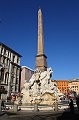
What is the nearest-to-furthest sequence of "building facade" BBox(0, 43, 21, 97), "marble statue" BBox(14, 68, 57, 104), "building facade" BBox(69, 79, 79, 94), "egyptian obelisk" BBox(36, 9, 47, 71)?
"marble statue" BBox(14, 68, 57, 104) < "egyptian obelisk" BBox(36, 9, 47, 71) < "building facade" BBox(0, 43, 21, 97) < "building facade" BBox(69, 79, 79, 94)

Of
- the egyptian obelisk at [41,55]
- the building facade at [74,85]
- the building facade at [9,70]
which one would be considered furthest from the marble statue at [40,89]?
the building facade at [74,85]

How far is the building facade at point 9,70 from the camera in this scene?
55.4 meters

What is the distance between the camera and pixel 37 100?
28625 mm

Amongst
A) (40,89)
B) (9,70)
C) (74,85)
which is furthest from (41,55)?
(74,85)

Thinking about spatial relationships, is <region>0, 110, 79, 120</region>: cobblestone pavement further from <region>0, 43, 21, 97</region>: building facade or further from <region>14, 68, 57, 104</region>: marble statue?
<region>0, 43, 21, 97</region>: building facade

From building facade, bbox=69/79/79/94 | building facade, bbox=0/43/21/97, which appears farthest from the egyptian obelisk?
building facade, bbox=69/79/79/94

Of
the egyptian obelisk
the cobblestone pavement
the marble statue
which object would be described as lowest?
the cobblestone pavement

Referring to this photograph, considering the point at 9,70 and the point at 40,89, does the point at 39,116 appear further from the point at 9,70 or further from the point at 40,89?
the point at 9,70

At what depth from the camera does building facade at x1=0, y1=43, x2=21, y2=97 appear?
182ft

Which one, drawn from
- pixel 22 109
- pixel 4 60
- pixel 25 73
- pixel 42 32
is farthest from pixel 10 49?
pixel 22 109

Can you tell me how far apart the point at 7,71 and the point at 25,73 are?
463 inches

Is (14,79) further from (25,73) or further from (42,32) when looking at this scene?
(42,32)

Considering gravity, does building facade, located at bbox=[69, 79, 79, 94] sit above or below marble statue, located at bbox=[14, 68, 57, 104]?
above

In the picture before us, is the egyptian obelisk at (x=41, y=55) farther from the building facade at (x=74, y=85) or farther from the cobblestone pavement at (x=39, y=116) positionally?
the building facade at (x=74, y=85)
